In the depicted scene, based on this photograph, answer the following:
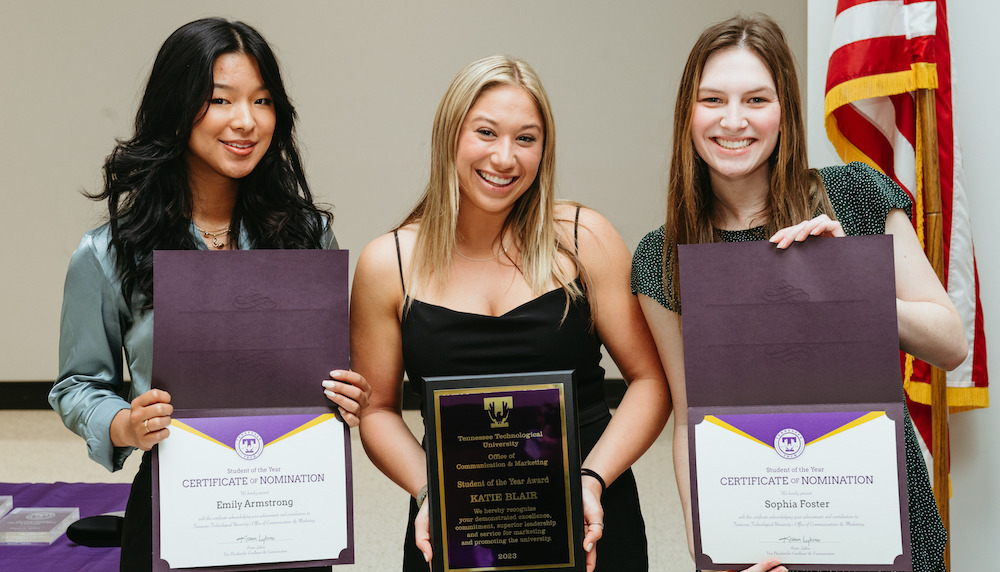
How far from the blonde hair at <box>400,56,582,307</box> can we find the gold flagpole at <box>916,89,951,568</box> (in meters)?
1.04

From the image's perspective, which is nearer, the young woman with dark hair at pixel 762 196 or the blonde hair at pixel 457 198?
the young woman with dark hair at pixel 762 196

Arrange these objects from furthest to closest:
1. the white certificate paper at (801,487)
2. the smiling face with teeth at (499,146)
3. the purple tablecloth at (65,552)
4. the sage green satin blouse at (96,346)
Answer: the purple tablecloth at (65,552) < the smiling face with teeth at (499,146) < the sage green satin blouse at (96,346) < the white certificate paper at (801,487)

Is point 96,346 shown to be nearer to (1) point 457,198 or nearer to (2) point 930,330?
(1) point 457,198

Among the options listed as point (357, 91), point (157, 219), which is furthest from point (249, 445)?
point (357, 91)

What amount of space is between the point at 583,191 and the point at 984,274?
3.58 m

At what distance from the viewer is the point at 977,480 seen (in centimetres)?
218

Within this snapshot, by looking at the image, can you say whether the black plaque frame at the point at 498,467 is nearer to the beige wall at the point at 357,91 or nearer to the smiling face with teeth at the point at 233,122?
the smiling face with teeth at the point at 233,122

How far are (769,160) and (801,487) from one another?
560 mm

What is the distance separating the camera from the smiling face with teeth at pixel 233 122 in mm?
1533

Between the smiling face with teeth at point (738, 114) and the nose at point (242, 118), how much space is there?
789 millimetres

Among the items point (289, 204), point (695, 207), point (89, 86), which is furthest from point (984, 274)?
point (89, 86)

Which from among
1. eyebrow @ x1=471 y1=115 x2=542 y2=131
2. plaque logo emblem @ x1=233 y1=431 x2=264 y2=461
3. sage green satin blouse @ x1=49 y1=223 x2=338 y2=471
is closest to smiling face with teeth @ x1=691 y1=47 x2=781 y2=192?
eyebrow @ x1=471 y1=115 x2=542 y2=131

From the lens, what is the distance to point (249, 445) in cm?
135

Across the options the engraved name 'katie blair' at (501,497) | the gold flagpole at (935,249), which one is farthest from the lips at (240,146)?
the gold flagpole at (935,249)
